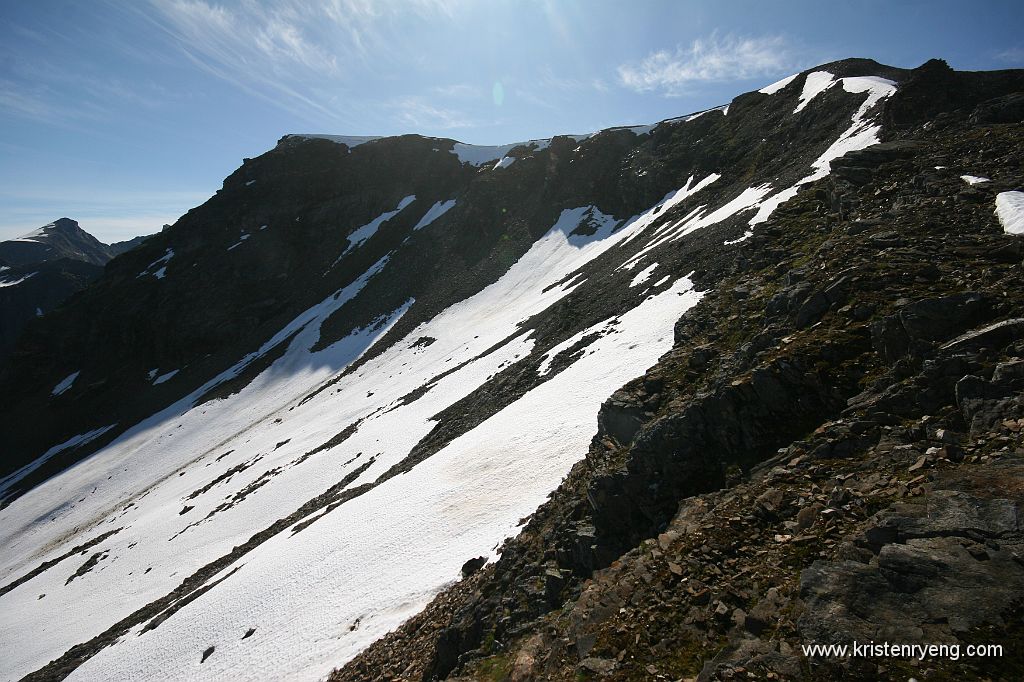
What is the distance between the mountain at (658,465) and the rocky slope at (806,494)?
5cm

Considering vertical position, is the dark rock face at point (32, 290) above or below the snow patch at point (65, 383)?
above

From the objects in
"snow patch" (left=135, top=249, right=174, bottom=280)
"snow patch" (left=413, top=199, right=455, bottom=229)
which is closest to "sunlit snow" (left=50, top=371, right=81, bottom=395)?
"snow patch" (left=135, top=249, right=174, bottom=280)

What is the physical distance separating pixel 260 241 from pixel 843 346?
356 feet

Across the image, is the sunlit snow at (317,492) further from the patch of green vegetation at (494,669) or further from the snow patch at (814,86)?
the snow patch at (814,86)

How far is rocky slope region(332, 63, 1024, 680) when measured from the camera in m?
5.52

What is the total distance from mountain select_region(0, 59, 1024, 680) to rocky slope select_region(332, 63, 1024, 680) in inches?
2.0

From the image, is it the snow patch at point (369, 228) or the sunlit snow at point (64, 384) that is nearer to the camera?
the snow patch at point (369, 228)

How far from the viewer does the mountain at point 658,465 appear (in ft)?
21.2

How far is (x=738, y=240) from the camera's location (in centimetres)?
2609

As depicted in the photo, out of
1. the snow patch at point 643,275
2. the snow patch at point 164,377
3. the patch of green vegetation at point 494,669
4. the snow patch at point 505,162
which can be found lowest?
the patch of green vegetation at point 494,669

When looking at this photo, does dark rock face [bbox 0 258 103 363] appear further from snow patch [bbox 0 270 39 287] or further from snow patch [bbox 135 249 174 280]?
snow patch [bbox 135 249 174 280]

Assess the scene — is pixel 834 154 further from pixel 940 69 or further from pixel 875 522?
pixel 875 522

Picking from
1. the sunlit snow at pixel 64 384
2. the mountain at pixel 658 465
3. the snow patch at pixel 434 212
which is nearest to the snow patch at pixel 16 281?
the sunlit snow at pixel 64 384

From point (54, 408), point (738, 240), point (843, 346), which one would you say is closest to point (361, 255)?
point (54, 408)
